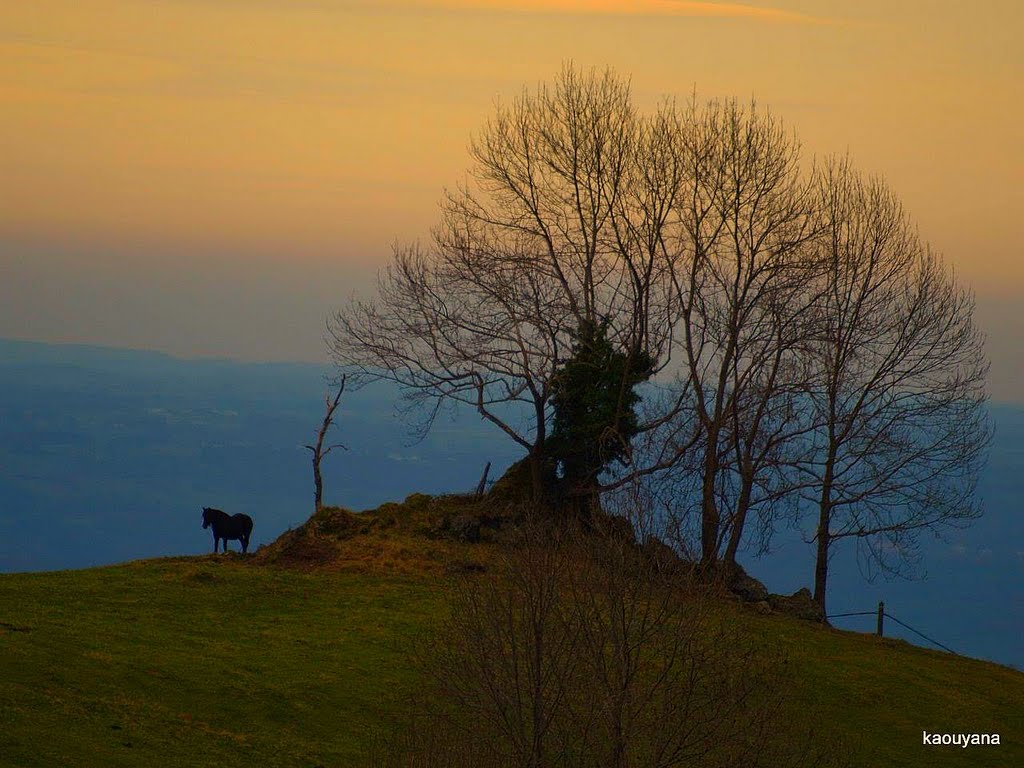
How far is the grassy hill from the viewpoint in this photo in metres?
21.9

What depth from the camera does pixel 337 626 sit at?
32.3 meters

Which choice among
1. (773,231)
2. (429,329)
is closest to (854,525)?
(773,231)

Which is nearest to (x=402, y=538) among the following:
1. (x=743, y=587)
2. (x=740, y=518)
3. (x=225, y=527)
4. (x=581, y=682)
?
(x=225, y=527)

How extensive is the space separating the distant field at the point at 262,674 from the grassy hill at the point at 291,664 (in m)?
0.06

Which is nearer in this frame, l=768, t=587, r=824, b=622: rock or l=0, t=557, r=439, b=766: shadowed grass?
l=0, t=557, r=439, b=766: shadowed grass

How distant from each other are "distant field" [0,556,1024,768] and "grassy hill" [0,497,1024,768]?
0.20 ft

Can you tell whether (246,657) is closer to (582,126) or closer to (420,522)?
(420,522)

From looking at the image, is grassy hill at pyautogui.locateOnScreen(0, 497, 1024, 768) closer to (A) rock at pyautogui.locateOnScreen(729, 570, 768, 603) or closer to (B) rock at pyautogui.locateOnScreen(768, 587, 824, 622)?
(A) rock at pyautogui.locateOnScreen(729, 570, 768, 603)

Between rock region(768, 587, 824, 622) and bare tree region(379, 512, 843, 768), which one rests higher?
rock region(768, 587, 824, 622)

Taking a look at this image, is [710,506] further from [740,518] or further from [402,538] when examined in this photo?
[402,538]

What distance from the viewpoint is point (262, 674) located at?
26984 mm

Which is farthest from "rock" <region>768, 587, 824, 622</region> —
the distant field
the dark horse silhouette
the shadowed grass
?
the dark horse silhouette

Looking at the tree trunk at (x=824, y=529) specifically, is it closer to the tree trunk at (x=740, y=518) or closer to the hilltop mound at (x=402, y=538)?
the tree trunk at (x=740, y=518)

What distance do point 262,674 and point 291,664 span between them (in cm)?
131
